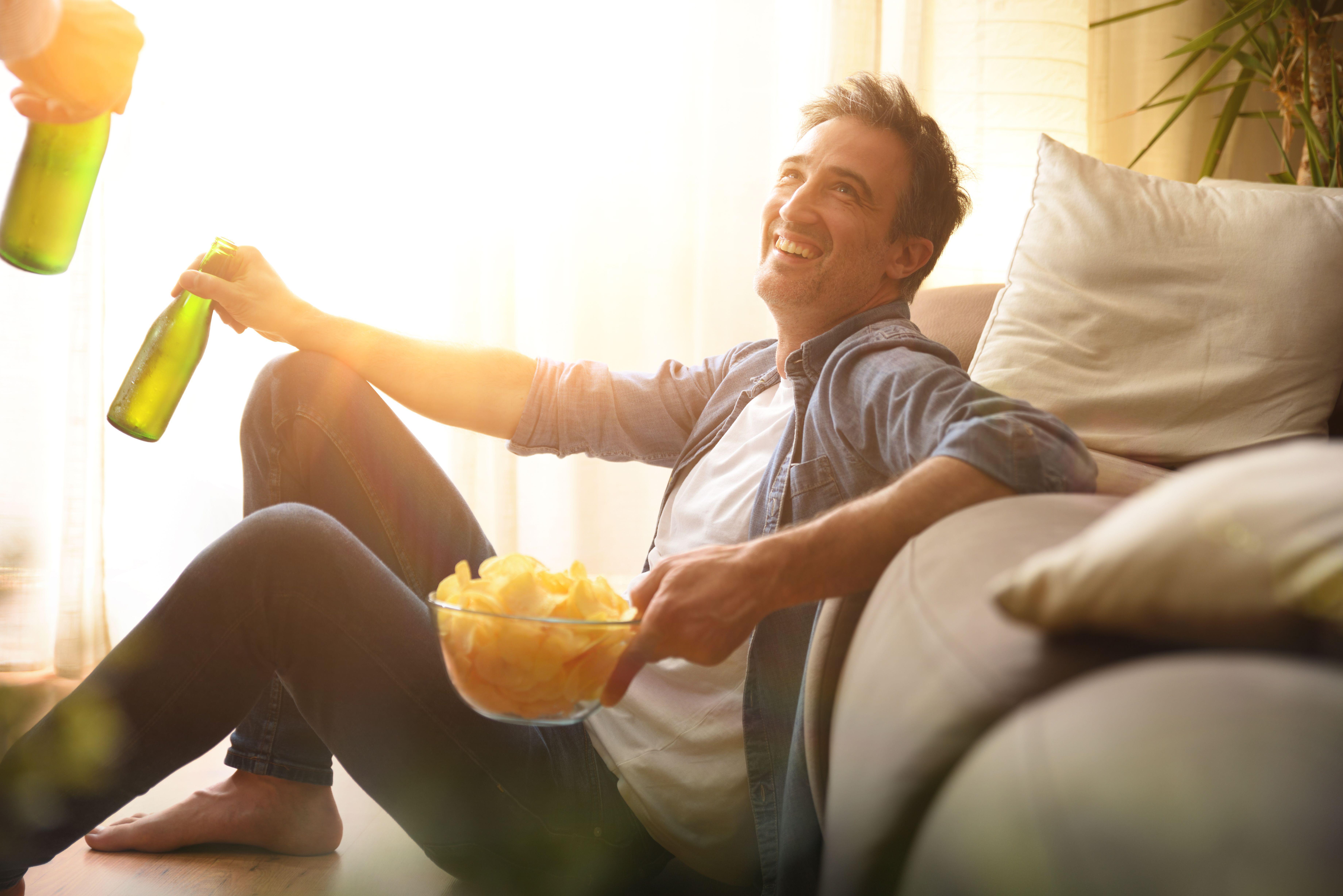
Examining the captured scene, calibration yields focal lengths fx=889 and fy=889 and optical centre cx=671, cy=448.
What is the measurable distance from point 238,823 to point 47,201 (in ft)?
2.55

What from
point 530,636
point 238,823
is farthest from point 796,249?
point 238,823

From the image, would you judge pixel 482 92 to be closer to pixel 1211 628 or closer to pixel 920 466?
pixel 920 466

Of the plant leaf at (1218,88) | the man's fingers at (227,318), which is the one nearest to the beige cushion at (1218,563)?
the man's fingers at (227,318)

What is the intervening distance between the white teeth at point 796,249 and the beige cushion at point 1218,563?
2.93 feet

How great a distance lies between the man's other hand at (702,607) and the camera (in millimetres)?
673

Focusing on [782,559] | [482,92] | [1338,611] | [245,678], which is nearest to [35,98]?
[245,678]

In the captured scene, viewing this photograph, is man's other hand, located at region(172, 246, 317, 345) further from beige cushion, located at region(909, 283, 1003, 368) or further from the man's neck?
beige cushion, located at region(909, 283, 1003, 368)

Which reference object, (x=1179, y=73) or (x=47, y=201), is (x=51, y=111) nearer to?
(x=47, y=201)

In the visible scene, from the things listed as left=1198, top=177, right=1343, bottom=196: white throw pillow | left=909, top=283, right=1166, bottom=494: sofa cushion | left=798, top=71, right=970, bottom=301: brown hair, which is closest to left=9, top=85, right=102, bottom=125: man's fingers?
left=798, top=71, right=970, bottom=301: brown hair

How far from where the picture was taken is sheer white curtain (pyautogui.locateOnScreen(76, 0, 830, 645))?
193 centimetres

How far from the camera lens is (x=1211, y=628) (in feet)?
1.16

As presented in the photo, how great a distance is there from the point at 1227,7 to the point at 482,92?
1.89 meters

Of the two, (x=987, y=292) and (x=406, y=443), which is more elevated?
(x=987, y=292)

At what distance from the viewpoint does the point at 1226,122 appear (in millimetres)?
1911
